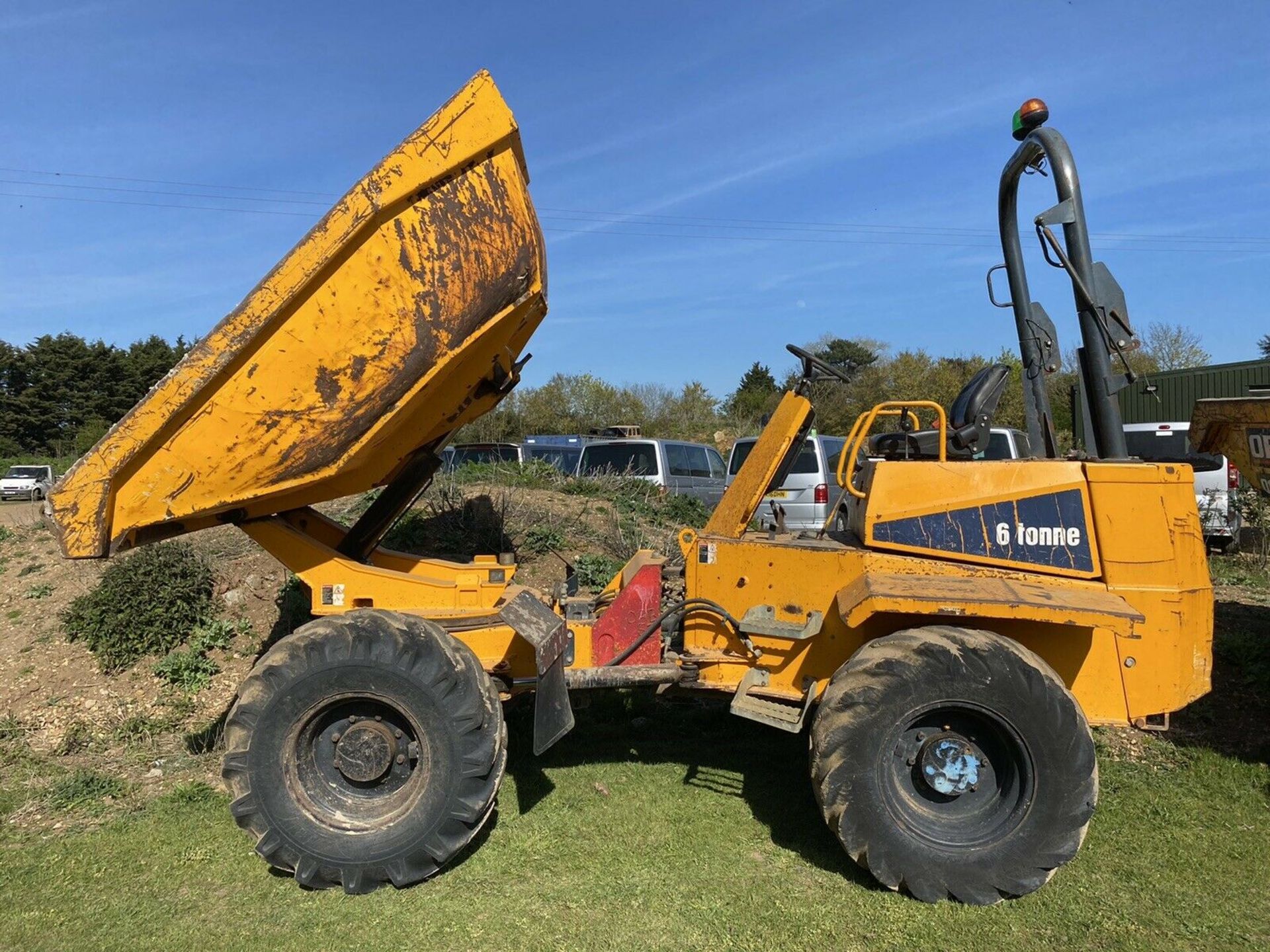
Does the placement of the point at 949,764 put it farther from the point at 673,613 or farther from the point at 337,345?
the point at 337,345

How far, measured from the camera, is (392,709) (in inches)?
163

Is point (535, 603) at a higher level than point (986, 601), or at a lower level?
lower

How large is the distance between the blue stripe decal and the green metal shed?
1088 centimetres

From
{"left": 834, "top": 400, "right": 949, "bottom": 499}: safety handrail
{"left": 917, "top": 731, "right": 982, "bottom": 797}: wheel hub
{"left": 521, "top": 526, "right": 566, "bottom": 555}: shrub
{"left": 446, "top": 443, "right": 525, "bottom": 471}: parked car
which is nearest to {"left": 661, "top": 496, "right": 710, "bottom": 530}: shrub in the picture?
{"left": 521, "top": 526, "right": 566, "bottom": 555}: shrub

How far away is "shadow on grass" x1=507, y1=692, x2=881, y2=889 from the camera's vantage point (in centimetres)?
444

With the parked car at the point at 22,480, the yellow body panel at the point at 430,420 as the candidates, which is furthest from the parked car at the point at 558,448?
the parked car at the point at 22,480

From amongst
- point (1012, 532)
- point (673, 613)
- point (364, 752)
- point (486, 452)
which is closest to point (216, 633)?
point (364, 752)

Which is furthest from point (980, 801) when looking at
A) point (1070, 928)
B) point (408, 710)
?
point (408, 710)

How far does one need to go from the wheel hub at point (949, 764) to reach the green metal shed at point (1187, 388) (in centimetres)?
1151

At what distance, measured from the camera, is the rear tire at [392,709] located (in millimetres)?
3961

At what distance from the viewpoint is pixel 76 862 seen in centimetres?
416

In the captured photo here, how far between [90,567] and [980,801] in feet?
25.6

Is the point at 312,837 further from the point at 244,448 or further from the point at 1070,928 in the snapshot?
the point at 1070,928

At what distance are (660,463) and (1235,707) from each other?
26.3ft
